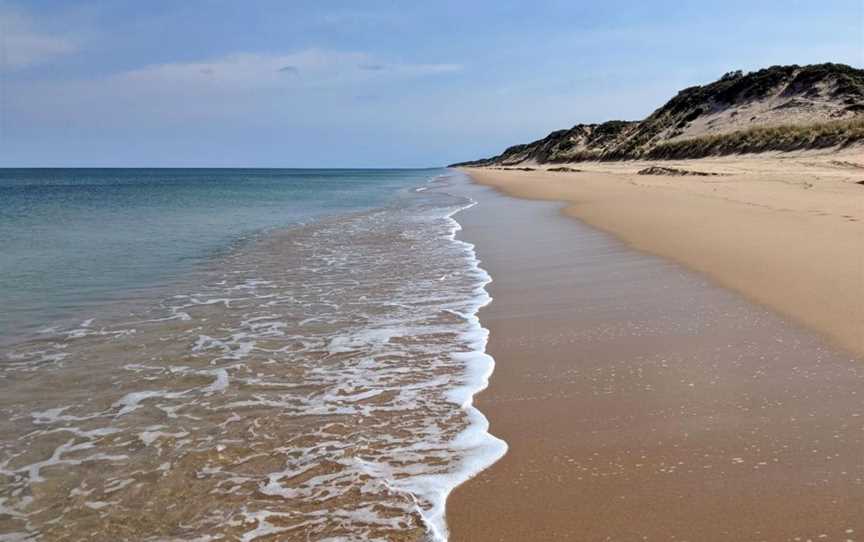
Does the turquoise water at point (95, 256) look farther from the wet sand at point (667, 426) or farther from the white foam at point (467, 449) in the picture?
the wet sand at point (667, 426)

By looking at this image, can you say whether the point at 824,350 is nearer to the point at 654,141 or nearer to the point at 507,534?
the point at 507,534

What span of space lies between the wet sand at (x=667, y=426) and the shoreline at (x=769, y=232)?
16.2 inches

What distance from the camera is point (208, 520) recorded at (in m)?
2.86

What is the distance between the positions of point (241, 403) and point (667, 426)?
2656 millimetres

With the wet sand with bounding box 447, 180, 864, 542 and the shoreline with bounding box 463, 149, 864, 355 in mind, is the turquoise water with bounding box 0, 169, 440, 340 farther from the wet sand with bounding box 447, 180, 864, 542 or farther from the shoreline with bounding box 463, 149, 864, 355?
the shoreline with bounding box 463, 149, 864, 355

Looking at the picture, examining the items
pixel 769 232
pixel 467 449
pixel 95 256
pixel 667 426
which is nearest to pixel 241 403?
pixel 467 449

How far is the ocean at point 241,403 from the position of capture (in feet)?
9.68

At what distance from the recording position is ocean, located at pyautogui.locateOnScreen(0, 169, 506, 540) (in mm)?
2949

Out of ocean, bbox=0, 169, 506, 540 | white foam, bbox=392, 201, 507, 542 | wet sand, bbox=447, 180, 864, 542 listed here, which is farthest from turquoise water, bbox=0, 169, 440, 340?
wet sand, bbox=447, 180, 864, 542

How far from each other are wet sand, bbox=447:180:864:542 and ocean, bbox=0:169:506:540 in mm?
297

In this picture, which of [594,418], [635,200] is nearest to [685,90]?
[635,200]

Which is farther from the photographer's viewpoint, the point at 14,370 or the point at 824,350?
the point at 14,370

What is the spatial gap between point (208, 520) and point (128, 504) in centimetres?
47

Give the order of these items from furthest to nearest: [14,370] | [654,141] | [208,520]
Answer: [654,141]
[14,370]
[208,520]
